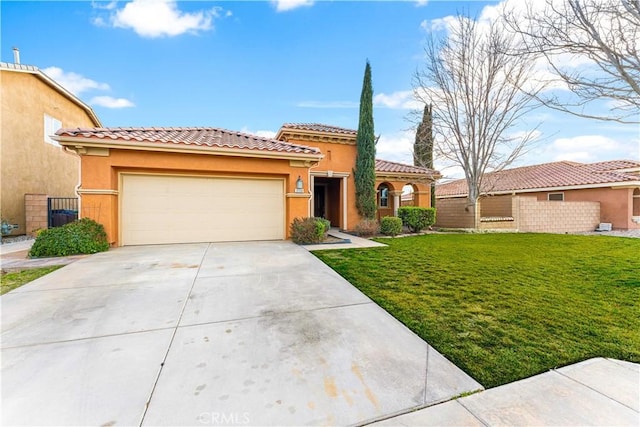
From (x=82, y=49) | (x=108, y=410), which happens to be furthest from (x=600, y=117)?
(x=82, y=49)

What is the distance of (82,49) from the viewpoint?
1046 cm

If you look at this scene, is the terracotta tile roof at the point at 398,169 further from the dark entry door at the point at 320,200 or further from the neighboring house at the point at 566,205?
the dark entry door at the point at 320,200

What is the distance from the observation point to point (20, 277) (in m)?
4.62

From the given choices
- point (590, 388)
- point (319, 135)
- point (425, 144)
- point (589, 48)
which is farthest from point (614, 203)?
point (590, 388)

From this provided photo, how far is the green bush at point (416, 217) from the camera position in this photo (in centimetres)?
1213

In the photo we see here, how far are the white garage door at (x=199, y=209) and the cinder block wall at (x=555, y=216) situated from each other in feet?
43.6

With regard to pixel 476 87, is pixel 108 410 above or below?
below

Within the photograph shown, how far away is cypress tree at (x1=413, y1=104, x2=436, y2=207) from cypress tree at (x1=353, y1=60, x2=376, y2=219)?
457 cm

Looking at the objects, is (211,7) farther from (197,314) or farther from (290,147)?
(197,314)

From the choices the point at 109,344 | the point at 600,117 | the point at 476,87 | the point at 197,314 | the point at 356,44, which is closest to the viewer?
the point at 109,344

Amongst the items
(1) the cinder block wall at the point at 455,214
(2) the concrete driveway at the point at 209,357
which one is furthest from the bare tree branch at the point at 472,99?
(2) the concrete driveway at the point at 209,357

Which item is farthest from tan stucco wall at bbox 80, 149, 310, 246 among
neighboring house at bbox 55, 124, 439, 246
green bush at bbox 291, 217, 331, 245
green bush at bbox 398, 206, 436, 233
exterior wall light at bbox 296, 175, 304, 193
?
green bush at bbox 398, 206, 436, 233

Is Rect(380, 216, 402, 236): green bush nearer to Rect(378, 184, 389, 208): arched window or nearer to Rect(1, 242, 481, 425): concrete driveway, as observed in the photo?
Rect(378, 184, 389, 208): arched window

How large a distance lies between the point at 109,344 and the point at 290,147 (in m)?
7.61
